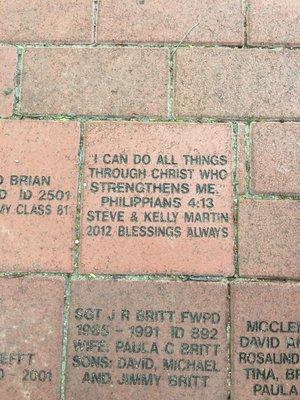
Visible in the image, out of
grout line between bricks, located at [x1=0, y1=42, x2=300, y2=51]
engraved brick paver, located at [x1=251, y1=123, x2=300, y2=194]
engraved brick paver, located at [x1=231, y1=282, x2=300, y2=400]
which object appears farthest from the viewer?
grout line between bricks, located at [x1=0, y1=42, x2=300, y2=51]

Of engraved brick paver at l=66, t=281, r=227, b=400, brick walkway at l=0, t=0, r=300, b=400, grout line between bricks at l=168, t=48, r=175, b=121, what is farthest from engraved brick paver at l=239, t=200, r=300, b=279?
grout line between bricks at l=168, t=48, r=175, b=121

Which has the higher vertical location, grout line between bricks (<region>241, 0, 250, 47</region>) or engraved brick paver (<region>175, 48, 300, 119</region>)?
grout line between bricks (<region>241, 0, 250, 47</region>)

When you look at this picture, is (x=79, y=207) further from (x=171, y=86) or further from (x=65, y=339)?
(x=171, y=86)

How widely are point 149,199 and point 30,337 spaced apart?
61cm

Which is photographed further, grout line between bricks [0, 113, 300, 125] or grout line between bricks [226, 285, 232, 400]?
grout line between bricks [0, 113, 300, 125]

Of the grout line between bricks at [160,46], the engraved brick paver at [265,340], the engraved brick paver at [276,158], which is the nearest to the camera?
the engraved brick paver at [265,340]

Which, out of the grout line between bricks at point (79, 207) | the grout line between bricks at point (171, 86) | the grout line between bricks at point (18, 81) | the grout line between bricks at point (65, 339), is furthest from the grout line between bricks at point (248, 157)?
the grout line between bricks at point (18, 81)

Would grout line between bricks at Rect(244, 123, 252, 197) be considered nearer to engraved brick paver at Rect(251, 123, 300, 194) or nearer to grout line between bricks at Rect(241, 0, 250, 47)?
engraved brick paver at Rect(251, 123, 300, 194)

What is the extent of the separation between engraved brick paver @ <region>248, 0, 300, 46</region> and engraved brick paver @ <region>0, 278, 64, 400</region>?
1.15 meters

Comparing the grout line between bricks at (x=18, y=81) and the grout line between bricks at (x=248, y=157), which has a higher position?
the grout line between bricks at (x=18, y=81)

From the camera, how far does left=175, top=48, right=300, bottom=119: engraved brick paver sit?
1875 millimetres

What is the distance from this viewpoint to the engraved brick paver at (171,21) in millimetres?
1932

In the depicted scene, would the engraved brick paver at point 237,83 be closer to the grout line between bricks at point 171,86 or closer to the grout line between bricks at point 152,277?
the grout line between bricks at point 171,86

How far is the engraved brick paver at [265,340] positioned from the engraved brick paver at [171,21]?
0.93m
